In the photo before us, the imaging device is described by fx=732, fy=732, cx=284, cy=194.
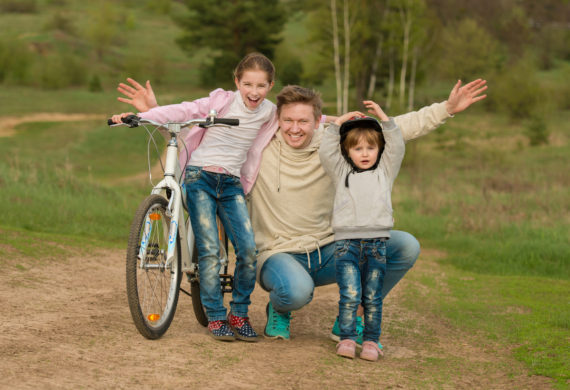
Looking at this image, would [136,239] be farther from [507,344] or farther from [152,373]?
[507,344]

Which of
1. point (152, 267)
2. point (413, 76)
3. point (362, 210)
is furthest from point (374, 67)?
point (152, 267)

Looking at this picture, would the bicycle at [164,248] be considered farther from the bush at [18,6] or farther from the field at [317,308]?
the bush at [18,6]

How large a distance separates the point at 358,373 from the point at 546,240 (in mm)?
7723

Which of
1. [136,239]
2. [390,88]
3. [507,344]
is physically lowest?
[507,344]

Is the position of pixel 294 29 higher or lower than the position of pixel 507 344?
higher

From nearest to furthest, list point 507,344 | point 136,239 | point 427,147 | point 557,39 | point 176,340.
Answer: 1. point 136,239
2. point 176,340
3. point 507,344
4. point 427,147
5. point 557,39

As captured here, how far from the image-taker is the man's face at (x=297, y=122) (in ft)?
17.4

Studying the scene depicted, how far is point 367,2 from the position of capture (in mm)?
45250

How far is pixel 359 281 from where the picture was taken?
197 inches

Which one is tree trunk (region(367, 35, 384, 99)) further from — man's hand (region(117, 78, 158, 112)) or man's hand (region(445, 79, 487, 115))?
man's hand (region(117, 78, 158, 112))

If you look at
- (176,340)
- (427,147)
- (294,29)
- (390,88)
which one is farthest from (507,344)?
(294,29)

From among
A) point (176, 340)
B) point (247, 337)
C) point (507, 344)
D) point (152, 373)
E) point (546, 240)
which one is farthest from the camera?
point (546, 240)

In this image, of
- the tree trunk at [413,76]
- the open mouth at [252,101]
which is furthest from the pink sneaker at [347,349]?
the tree trunk at [413,76]

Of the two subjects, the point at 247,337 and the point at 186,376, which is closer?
the point at 186,376
